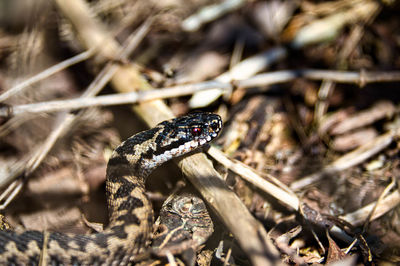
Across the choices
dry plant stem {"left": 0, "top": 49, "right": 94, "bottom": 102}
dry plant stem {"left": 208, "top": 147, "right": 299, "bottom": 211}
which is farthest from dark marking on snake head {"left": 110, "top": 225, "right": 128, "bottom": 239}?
dry plant stem {"left": 0, "top": 49, "right": 94, "bottom": 102}

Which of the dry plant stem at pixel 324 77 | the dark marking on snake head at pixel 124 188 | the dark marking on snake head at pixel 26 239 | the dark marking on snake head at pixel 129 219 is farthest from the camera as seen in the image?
the dry plant stem at pixel 324 77

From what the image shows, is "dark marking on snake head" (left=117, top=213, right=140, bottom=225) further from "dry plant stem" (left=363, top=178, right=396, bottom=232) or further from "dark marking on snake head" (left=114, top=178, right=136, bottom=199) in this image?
"dry plant stem" (left=363, top=178, right=396, bottom=232)

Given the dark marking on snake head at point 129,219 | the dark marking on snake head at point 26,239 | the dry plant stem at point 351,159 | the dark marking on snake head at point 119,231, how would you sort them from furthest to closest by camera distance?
1. the dry plant stem at point 351,159
2. the dark marking on snake head at point 129,219
3. the dark marking on snake head at point 119,231
4. the dark marking on snake head at point 26,239

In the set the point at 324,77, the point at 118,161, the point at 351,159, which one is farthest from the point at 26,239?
the point at 324,77

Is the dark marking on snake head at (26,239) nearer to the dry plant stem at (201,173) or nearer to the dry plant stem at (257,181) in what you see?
the dry plant stem at (201,173)

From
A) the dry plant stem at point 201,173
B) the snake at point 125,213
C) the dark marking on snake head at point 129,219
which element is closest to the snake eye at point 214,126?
the snake at point 125,213

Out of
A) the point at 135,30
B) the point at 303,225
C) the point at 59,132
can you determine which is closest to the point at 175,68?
the point at 135,30
